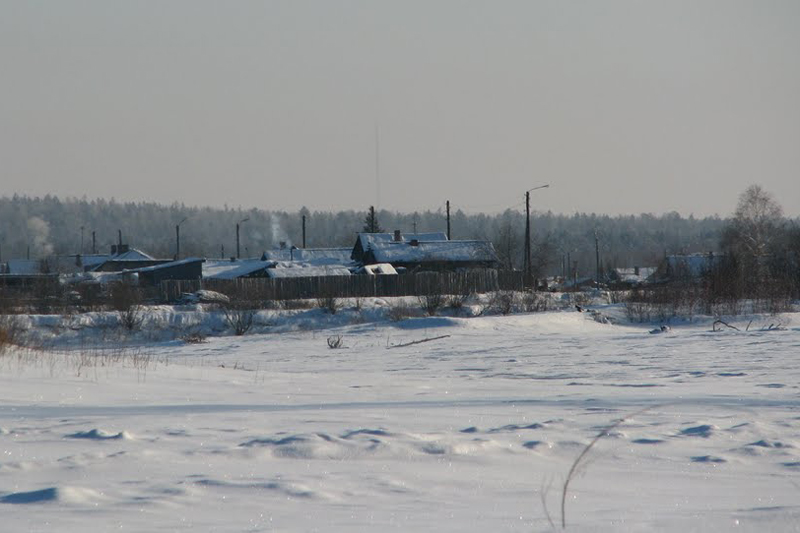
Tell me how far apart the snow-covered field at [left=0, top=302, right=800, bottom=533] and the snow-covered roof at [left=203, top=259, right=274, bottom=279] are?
58.4 m

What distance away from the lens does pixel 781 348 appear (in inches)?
858

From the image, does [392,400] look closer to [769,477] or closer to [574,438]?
[574,438]

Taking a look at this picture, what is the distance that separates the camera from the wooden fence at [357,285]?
176 feet

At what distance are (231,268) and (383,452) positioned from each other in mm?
72409

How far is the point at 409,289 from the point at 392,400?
4765 centimetres

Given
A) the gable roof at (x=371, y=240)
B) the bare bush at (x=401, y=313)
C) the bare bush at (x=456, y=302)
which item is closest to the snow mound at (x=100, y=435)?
the bare bush at (x=401, y=313)

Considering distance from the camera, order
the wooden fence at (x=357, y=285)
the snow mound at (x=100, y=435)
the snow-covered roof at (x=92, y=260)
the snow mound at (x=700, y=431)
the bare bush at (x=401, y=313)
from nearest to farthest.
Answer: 1. the snow mound at (x=100, y=435)
2. the snow mound at (x=700, y=431)
3. the bare bush at (x=401, y=313)
4. the wooden fence at (x=357, y=285)
5. the snow-covered roof at (x=92, y=260)

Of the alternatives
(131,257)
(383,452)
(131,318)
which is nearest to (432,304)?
(131,318)

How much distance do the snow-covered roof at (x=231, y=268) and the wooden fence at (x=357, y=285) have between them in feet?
48.8

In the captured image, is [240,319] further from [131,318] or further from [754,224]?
[754,224]

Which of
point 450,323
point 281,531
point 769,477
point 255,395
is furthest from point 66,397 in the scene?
point 450,323

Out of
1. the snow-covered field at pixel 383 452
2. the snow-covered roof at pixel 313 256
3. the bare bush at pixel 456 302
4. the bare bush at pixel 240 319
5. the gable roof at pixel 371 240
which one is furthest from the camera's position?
the snow-covered roof at pixel 313 256

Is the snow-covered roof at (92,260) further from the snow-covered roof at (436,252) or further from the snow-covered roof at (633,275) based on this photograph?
the snow-covered roof at (633,275)

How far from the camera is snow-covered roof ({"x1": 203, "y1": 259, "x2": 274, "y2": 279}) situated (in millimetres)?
73688
